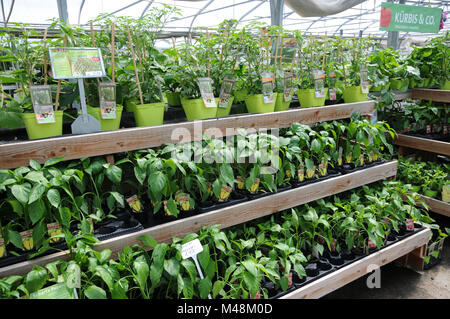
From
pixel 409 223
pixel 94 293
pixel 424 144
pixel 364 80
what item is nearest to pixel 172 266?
pixel 94 293

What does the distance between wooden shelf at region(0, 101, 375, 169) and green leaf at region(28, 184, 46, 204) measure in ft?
0.64

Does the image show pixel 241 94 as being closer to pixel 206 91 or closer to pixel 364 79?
pixel 206 91

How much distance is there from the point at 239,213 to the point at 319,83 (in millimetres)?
1101

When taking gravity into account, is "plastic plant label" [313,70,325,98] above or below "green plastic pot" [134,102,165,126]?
above

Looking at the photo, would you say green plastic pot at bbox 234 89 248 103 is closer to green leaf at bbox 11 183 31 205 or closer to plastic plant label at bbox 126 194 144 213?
plastic plant label at bbox 126 194 144 213

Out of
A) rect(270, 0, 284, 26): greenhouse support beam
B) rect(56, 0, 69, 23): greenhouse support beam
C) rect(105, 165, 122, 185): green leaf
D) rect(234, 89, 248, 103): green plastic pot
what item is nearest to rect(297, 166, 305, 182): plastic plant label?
rect(234, 89, 248, 103): green plastic pot

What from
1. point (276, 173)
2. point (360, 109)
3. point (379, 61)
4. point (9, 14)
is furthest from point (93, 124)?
point (9, 14)

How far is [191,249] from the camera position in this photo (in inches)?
53.5

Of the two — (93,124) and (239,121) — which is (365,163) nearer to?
(239,121)

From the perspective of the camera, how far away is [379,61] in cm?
301

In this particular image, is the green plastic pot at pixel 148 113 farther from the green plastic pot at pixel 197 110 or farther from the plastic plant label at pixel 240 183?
the plastic plant label at pixel 240 183

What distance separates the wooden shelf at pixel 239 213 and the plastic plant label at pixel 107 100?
570 millimetres

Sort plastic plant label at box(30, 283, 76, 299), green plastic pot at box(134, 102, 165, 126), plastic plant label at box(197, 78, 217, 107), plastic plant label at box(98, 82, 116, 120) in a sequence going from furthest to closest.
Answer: plastic plant label at box(197, 78, 217, 107), green plastic pot at box(134, 102, 165, 126), plastic plant label at box(98, 82, 116, 120), plastic plant label at box(30, 283, 76, 299)

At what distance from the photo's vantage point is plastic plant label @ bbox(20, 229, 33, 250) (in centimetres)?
130
